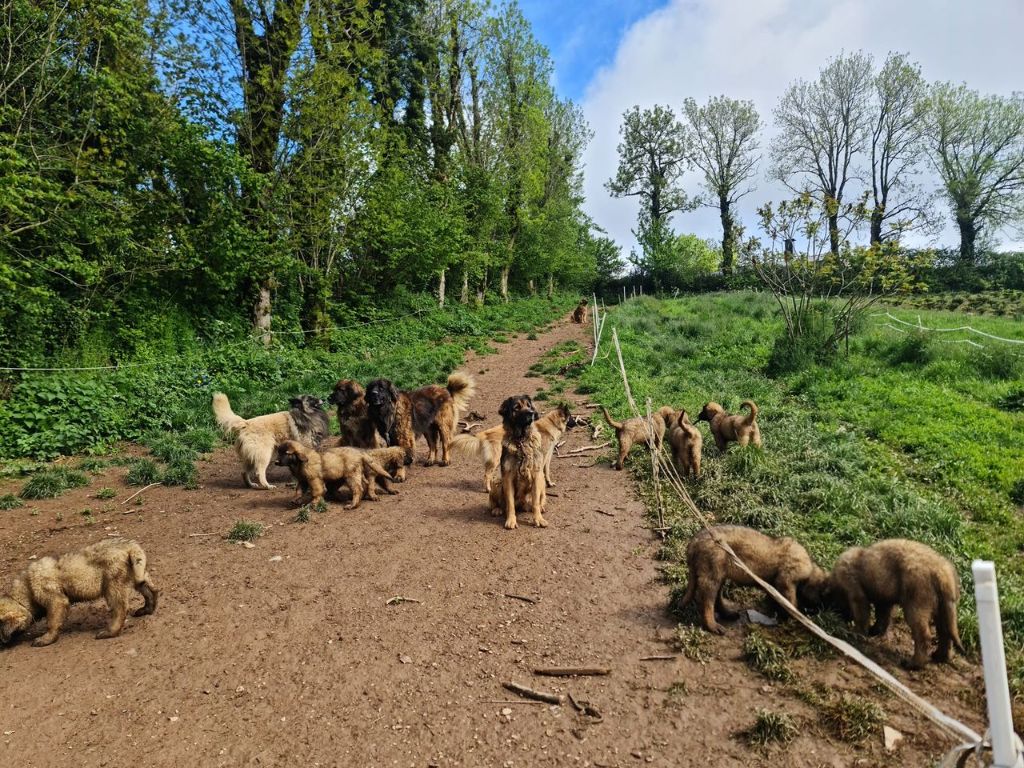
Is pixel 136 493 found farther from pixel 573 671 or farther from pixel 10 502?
pixel 573 671

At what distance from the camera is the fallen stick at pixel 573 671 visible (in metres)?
4.32

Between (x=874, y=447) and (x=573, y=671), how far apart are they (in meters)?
6.96

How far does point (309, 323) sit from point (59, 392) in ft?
32.0

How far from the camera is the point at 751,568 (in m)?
4.65

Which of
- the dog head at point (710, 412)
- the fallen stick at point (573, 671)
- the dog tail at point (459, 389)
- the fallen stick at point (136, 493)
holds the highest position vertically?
the dog tail at point (459, 389)

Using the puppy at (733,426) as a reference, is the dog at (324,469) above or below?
below

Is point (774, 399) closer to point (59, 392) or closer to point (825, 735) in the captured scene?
point (825, 735)

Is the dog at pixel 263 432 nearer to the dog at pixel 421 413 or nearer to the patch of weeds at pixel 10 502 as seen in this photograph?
the dog at pixel 421 413

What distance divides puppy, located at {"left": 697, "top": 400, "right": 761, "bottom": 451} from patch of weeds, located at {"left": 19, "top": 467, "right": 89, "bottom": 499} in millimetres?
10348

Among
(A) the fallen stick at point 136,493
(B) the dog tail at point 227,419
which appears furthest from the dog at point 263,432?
(A) the fallen stick at point 136,493

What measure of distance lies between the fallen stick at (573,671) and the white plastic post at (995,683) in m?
2.90

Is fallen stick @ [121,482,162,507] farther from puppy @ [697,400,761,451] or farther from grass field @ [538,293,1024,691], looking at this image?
puppy @ [697,400,761,451]

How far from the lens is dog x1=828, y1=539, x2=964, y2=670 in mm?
3930

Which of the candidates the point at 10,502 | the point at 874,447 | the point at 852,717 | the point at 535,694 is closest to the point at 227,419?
the point at 10,502
